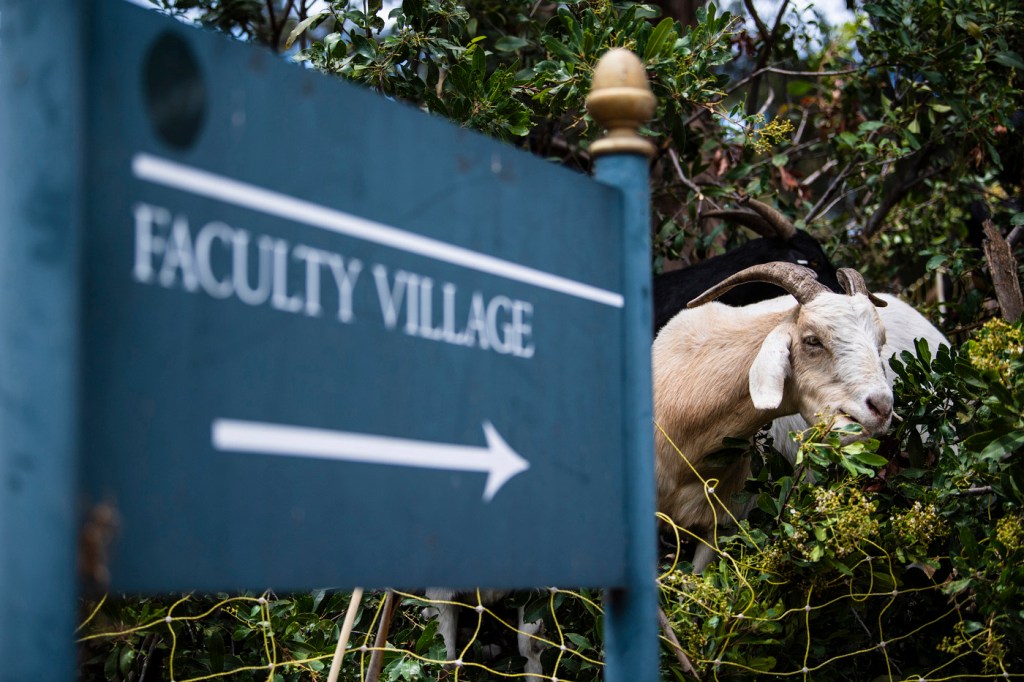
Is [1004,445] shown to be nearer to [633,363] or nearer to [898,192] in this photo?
[633,363]

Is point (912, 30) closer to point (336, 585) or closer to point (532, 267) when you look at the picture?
point (532, 267)

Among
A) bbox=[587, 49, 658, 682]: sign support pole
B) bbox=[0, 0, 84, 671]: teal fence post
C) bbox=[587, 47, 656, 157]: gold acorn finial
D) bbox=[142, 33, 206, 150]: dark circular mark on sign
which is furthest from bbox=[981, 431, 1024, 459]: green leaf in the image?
bbox=[0, 0, 84, 671]: teal fence post

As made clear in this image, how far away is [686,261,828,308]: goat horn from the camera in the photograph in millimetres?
4320

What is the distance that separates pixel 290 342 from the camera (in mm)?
1480

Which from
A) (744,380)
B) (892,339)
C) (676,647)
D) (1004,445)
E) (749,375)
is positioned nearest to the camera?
(676,647)

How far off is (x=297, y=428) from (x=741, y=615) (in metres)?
2.00

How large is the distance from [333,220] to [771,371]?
2.79 m

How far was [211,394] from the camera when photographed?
1385 millimetres

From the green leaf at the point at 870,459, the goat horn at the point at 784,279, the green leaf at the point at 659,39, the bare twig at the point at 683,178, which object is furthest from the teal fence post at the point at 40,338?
the bare twig at the point at 683,178

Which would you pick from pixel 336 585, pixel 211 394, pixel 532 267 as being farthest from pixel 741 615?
pixel 211 394

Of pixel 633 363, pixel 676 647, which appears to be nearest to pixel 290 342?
pixel 633 363

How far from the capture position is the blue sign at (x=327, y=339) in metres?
1.31

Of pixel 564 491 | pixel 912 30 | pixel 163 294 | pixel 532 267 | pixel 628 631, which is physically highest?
pixel 912 30

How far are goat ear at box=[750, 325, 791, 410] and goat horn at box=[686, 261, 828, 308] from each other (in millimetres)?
222
